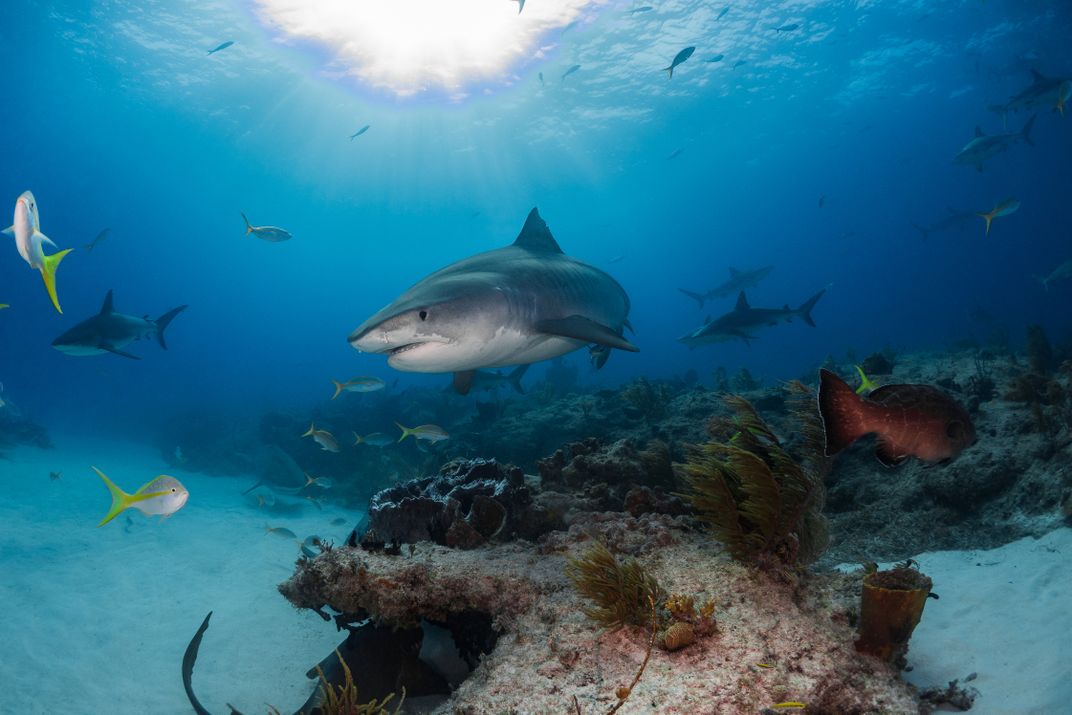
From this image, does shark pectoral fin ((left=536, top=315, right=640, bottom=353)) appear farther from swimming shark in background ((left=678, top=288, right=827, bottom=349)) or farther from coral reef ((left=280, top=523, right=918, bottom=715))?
swimming shark in background ((left=678, top=288, right=827, bottom=349))

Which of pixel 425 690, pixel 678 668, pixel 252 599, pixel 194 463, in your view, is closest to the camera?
pixel 678 668

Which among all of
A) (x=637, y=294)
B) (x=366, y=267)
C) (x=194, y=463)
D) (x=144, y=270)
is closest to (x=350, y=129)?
(x=194, y=463)

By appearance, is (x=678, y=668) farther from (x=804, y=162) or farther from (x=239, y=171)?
(x=804, y=162)

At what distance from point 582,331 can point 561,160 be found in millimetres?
57657

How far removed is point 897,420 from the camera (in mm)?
2979

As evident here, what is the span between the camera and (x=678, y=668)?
2502mm

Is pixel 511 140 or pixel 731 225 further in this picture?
pixel 731 225

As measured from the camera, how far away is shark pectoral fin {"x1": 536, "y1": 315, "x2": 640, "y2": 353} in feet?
16.8

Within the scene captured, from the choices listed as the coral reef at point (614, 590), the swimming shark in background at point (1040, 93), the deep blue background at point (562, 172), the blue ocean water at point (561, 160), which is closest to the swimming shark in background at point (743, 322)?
the blue ocean water at point (561, 160)

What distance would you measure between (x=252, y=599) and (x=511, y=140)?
5089 cm

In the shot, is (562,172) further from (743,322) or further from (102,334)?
(102,334)

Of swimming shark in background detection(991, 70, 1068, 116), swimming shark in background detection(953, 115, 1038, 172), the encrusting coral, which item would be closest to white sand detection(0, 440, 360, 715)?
the encrusting coral

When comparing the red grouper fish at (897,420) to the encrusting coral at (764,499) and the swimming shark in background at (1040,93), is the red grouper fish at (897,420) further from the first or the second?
the swimming shark in background at (1040,93)

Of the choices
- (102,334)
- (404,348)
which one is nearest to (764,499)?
(404,348)
